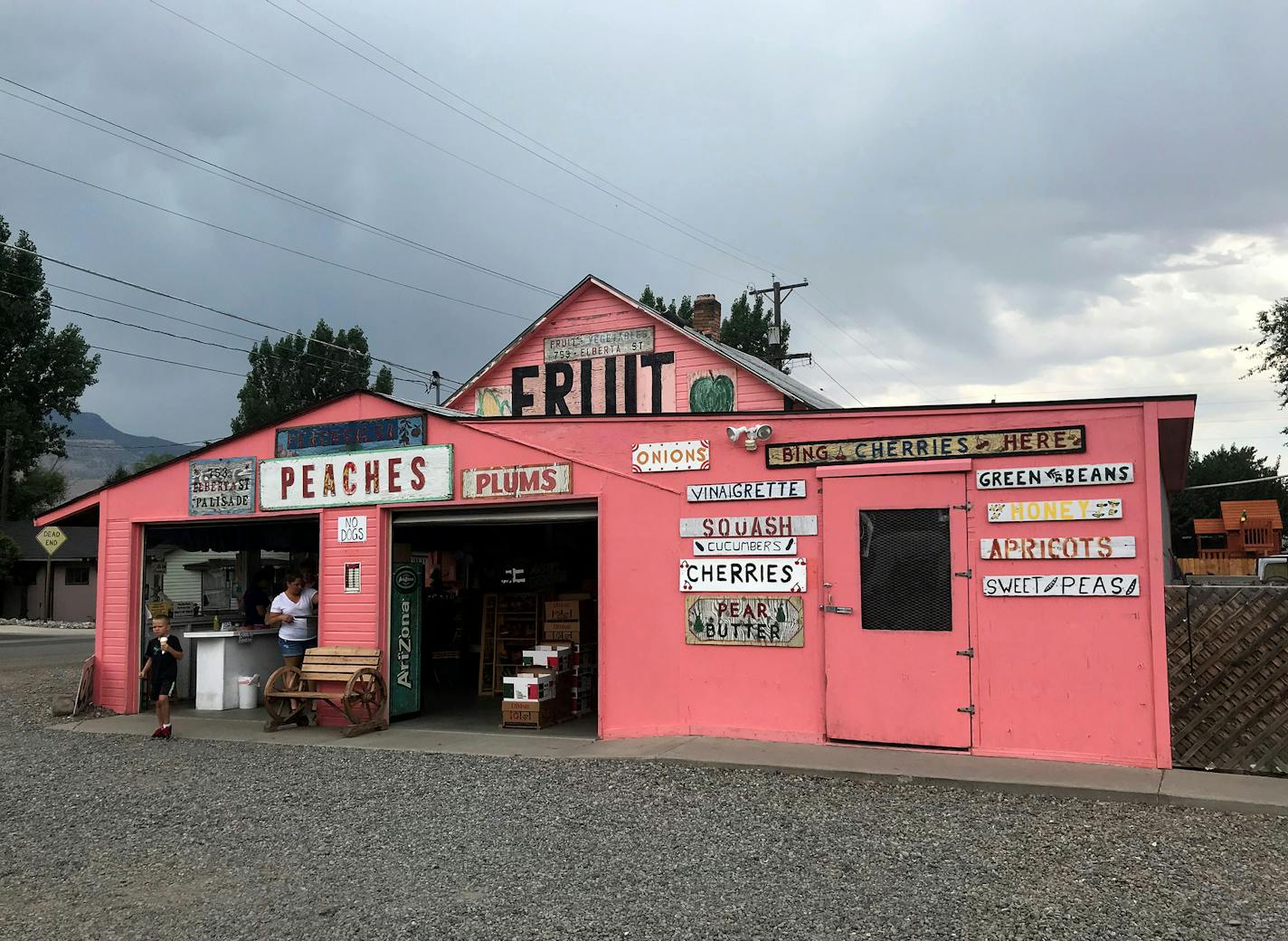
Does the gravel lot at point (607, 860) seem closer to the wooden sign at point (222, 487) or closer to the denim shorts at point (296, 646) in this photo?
the denim shorts at point (296, 646)

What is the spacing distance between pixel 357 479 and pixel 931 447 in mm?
6724

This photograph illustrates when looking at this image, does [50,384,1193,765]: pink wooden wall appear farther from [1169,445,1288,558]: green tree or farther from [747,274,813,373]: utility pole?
[1169,445,1288,558]: green tree

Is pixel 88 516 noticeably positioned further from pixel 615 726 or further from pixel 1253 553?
pixel 1253 553

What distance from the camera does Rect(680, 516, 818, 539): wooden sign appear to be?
9625 millimetres

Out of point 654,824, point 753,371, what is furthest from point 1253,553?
point 654,824

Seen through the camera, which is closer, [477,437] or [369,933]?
[369,933]

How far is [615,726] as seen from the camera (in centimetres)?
1014

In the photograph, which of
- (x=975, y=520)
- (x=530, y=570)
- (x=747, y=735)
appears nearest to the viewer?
(x=975, y=520)

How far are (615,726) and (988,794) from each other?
3.92m

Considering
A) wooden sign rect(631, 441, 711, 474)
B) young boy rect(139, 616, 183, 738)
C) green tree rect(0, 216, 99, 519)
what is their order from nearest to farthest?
wooden sign rect(631, 441, 711, 474), young boy rect(139, 616, 183, 738), green tree rect(0, 216, 99, 519)

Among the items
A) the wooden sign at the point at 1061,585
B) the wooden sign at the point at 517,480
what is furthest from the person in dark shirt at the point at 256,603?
the wooden sign at the point at 1061,585

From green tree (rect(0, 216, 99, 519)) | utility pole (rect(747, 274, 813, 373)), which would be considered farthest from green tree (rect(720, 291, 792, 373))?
green tree (rect(0, 216, 99, 519))

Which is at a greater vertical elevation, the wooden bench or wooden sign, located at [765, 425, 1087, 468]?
wooden sign, located at [765, 425, 1087, 468]

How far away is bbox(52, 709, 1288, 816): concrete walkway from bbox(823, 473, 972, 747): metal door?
0.32 m
